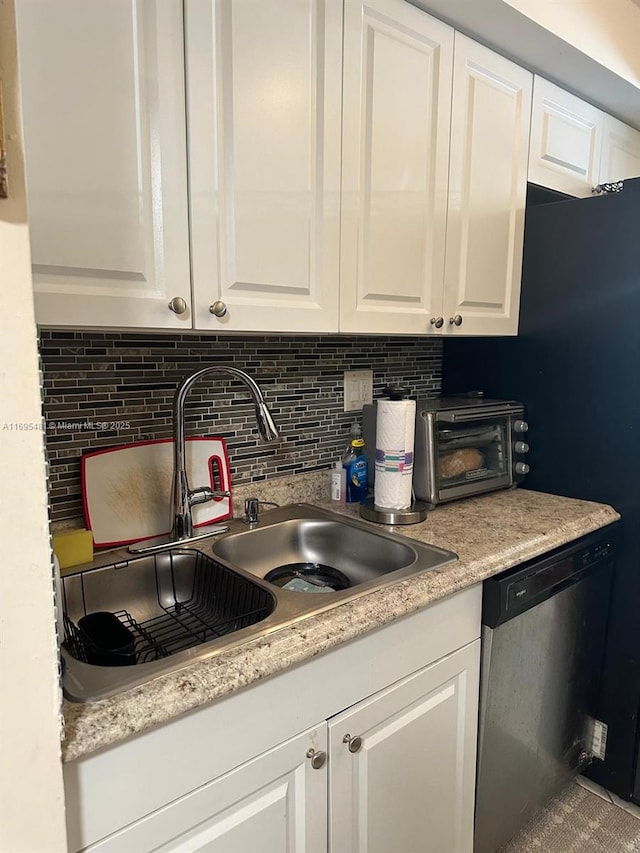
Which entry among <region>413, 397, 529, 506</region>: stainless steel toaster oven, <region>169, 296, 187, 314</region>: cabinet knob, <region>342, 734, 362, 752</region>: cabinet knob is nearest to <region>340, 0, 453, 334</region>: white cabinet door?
<region>413, 397, 529, 506</region>: stainless steel toaster oven

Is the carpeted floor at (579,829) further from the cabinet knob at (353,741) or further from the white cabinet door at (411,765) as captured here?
the cabinet knob at (353,741)

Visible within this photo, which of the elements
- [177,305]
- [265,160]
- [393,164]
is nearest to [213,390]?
[177,305]

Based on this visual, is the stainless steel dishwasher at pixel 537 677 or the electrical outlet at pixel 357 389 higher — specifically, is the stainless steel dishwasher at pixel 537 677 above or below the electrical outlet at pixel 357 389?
below

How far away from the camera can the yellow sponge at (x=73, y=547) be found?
1.16 meters

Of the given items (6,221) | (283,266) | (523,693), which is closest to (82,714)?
(6,221)

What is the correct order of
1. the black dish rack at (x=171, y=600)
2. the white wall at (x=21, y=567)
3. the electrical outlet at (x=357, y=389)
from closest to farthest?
the white wall at (x=21, y=567), the black dish rack at (x=171, y=600), the electrical outlet at (x=357, y=389)

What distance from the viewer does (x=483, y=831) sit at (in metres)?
1.39

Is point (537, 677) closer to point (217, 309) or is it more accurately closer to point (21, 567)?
point (217, 309)

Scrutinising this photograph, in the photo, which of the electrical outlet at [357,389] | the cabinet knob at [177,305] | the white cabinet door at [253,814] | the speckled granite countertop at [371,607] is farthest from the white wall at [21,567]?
the electrical outlet at [357,389]

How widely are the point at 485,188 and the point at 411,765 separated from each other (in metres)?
1.42

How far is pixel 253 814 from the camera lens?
91cm

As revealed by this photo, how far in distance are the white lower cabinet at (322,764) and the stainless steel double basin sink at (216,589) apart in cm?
9

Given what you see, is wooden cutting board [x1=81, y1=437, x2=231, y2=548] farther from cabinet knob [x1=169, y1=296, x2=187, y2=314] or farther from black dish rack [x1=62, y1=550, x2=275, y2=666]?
cabinet knob [x1=169, y1=296, x2=187, y2=314]

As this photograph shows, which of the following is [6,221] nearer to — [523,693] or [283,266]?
[283,266]
